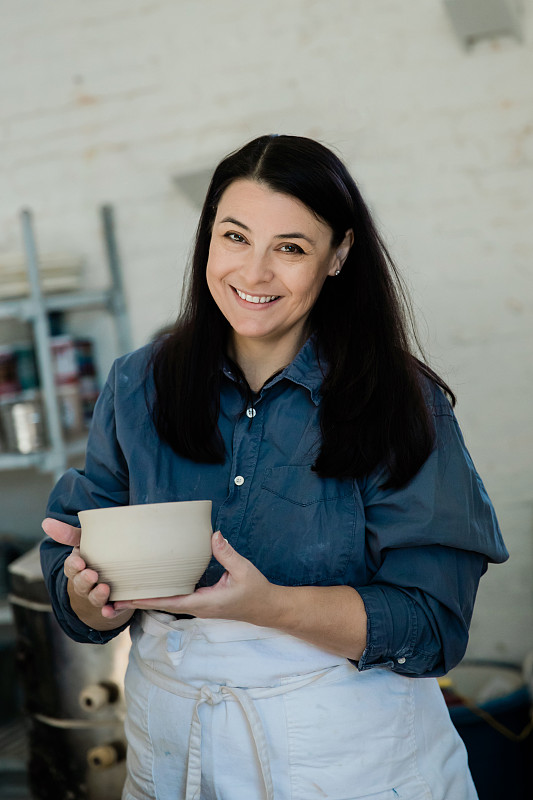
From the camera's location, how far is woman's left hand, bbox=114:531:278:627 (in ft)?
2.86

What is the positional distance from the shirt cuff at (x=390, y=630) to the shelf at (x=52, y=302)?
1589 millimetres

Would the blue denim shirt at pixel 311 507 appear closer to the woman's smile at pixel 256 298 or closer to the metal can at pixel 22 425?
the woman's smile at pixel 256 298

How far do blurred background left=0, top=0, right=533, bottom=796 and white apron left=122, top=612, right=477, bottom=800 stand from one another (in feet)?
4.33

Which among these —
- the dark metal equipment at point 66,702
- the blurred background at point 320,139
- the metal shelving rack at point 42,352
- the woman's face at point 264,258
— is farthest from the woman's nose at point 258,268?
the metal shelving rack at point 42,352

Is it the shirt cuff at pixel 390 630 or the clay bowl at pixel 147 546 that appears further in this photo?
the shirt cuff at pixel 390 630

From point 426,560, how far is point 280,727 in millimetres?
272

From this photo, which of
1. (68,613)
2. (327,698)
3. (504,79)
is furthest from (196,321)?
(504,79)

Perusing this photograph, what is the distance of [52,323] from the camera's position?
260cm

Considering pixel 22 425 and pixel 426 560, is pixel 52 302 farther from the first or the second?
pixel 426 560

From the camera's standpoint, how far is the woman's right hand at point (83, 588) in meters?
0.89

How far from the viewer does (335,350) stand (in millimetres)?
1171

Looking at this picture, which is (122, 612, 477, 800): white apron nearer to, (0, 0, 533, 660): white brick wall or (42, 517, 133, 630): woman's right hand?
(42, 517, 133, 630): woman's right hand

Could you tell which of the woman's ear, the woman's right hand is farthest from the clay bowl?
the woman's ear

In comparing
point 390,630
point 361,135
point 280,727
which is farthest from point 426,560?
point 361,135
